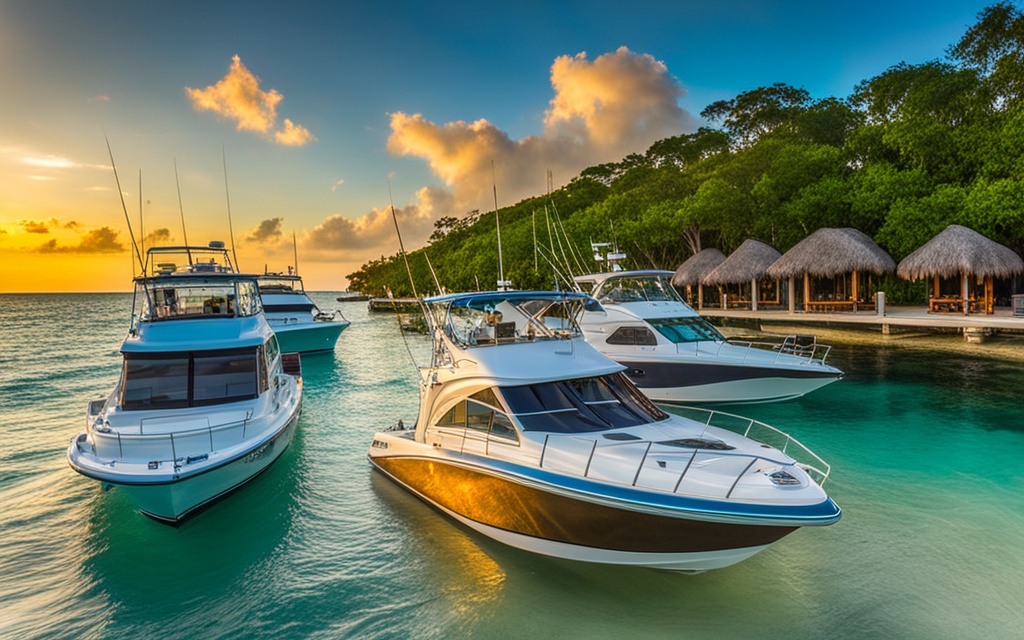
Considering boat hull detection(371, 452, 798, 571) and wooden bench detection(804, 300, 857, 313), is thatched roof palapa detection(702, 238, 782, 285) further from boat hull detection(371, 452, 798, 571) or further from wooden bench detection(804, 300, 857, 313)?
boat hull detection(371, 452, 798, 571)

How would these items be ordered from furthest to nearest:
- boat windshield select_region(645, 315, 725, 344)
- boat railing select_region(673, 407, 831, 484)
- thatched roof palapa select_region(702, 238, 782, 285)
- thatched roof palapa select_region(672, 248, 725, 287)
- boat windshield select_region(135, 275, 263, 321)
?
thatched roof palapa select_region(672, 248, 725, 287), thatched roof palapa select_region(702, 238, 782, 285), boat windshield select_region(645, 315, 725, 344), boat windshield select_region(135, 275, 263, 321), boat railing select_region(673, 407, 831, 484)

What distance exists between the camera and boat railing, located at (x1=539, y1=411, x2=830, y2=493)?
596cm


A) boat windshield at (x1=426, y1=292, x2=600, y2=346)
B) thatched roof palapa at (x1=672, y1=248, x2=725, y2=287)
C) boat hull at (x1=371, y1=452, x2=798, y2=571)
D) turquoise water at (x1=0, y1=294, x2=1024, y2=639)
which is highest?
thatched roof palapa at (x1=672, y1=248, x2=725, y2=287)

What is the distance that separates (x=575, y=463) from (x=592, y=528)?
0.70m

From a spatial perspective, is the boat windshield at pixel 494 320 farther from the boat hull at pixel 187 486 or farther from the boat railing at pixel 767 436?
the boat hull at pixel 187 486

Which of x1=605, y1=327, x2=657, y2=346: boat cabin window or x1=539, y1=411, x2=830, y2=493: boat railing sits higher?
x1=605, y1=327, x2=657, y2=346: boat cabin window

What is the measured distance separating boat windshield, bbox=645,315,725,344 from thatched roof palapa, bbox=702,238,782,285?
20.1m

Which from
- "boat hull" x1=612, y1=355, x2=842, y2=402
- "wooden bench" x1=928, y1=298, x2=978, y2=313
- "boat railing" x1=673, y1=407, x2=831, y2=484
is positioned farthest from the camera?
"wooden bench" x1=928, y1=298, x2=978, y2=313

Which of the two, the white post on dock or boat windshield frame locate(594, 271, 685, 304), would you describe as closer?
boat windshield frame locate(594, 271, 685, 304)

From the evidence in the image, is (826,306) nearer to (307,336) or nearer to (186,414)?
(307,336)

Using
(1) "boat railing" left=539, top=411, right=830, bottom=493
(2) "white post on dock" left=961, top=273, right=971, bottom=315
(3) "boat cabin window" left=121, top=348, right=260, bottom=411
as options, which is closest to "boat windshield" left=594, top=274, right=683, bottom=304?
(3) "boat cabin window" left=121, top=348, right=260, bottom=411

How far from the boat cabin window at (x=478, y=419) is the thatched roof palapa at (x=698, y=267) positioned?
1250 inches

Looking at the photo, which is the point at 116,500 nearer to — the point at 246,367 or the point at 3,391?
the point at 246,367

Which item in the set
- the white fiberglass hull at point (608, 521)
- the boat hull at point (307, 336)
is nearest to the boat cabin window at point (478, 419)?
the white fiberglass hull at point (608, 521)
